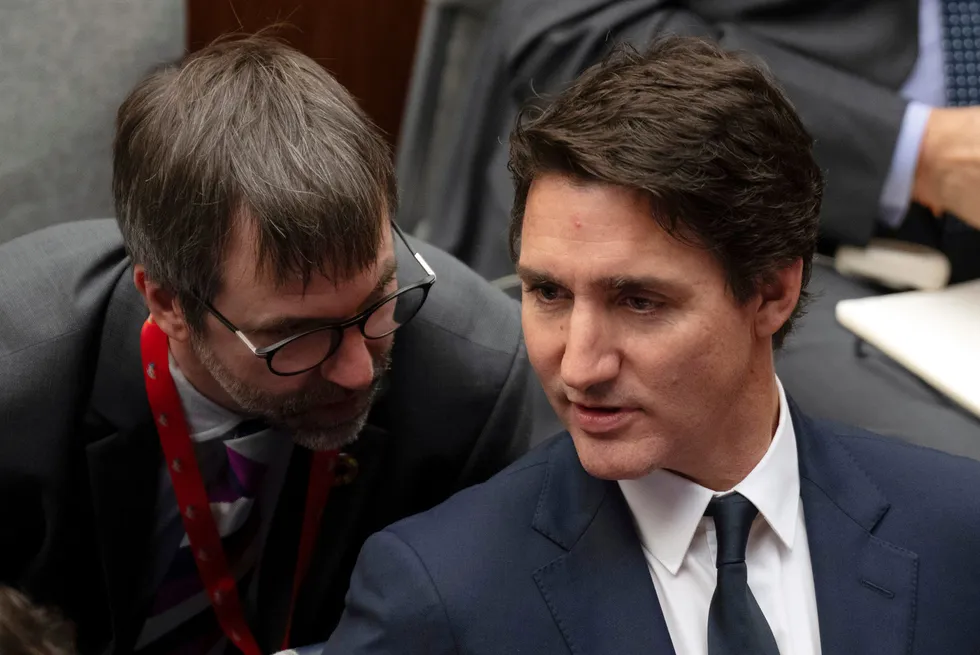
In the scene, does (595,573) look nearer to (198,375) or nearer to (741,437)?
(741,437)

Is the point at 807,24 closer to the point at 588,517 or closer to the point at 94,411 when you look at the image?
A: the point at 588,517

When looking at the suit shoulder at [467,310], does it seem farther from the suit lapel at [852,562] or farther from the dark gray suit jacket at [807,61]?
the suit lapel at [852,562]

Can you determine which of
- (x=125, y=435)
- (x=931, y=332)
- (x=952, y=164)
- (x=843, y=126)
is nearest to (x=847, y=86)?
(x=843, y=126)

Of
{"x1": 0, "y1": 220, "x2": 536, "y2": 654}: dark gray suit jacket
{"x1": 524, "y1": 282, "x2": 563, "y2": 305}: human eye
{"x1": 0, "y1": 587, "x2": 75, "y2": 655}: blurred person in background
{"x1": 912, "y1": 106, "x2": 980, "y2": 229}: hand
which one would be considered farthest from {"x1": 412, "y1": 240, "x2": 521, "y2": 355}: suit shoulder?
{"x1": 912, "y1": 106, "x2": 980, "y2": 229}: hand

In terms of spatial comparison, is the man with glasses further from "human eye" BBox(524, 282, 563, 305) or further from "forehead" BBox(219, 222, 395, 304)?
"human eye" BBox(524, 282, 563, 305)

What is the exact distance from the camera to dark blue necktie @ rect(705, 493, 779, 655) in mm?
1072

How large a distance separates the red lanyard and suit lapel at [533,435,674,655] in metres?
0.45

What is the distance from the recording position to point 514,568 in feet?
3.61

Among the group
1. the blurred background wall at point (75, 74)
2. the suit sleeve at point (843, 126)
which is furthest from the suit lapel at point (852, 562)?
the blurred background wall at point (75, 74)

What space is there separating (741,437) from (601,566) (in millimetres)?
196

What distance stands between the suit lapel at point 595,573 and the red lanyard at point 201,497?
0.45 meters

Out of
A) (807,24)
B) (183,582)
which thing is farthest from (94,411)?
(807,24)

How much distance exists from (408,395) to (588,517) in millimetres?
458

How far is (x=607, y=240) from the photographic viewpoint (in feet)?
3.34
